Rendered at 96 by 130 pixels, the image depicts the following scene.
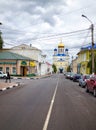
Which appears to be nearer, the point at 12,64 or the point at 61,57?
the point at 12,64

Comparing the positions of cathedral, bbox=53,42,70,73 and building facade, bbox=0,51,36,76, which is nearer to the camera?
building facade, bbox=0,51,36,76

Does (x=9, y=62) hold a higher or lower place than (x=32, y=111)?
higher

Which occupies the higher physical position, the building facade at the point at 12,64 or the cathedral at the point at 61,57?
the cathedral at the point at 61,57

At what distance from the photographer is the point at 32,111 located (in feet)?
40.5

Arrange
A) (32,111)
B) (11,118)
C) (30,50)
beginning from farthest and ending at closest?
(30,50) < (32,111) < (11,118)

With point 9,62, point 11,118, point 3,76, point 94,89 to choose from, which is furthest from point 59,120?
point 9,62

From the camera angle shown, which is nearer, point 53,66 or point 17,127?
point 17,127

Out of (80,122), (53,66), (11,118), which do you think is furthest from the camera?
(53,66)

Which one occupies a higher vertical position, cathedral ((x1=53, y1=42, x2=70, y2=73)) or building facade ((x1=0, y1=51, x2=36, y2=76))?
cathedral ((x1=53, y1=42, x2=70, y2=73))

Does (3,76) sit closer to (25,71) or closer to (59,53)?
(25,71)

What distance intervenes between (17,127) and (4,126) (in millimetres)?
452

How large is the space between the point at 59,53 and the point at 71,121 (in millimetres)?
169288

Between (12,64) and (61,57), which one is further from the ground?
(61,57)

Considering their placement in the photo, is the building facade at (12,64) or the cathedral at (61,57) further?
the cathedral at (61,57)
